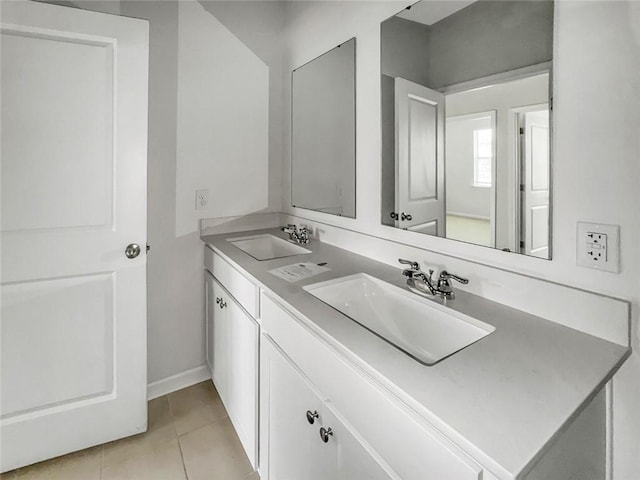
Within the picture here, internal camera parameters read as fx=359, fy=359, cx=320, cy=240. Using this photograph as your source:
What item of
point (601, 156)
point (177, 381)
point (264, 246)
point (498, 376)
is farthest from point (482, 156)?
point (177, 381)

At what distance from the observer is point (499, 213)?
3.83 ft

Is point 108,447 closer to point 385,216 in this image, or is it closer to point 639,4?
point 385,216

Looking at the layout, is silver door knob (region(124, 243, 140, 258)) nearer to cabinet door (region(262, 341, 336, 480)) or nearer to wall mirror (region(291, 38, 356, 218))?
cabinet door (region(262, 341, 336, 480))

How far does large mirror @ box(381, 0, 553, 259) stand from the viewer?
1039 mm

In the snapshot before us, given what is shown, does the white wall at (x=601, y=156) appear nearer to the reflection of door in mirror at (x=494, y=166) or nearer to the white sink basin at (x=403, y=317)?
the reflection of door in mirror at (x=494, y=166)

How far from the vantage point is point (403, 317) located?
1220 mm

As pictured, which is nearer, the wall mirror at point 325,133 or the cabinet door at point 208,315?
the wall mirror at point 325,133

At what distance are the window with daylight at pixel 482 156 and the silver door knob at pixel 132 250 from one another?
4.85ft

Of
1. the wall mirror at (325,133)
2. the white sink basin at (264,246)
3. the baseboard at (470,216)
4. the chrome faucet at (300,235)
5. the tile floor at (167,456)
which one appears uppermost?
the wall mirror at (325,133)

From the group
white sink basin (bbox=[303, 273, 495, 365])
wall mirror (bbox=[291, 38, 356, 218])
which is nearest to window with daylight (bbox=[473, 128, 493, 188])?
white sink basin (bbox=[303, 273, 495, 365])

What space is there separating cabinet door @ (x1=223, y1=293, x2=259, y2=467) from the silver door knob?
45cm

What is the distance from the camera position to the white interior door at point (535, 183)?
1.02 m

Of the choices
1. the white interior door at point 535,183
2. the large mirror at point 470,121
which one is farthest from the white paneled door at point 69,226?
the white interior door at point 535,183

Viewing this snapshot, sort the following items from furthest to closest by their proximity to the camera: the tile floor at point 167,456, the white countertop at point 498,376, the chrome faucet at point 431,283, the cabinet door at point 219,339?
the cabinet door at point 219,339
the tile floor at point 167,456
the chrome faucet at point 431,283
the white countertop at point 498,376
